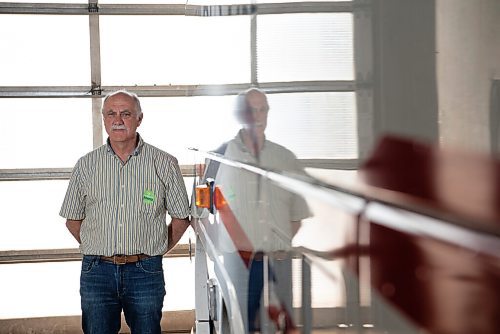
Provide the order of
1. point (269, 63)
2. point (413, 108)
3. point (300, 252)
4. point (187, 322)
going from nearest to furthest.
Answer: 1. point (413, 108)
2. point (300, 252)
3. point (269, 63)
4. point (187, 322)

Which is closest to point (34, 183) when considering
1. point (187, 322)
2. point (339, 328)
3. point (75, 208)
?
point (187, 322)

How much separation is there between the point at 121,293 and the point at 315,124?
162 inches

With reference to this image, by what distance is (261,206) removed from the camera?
175 cm

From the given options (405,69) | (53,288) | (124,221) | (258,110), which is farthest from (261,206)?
(53,288)

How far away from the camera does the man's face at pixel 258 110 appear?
5.70ft

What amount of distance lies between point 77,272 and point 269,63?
6996mm

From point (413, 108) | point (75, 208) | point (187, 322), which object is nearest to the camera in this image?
point (413, 108)

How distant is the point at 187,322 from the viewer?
307 inches

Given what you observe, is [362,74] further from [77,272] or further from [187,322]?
[77,272]

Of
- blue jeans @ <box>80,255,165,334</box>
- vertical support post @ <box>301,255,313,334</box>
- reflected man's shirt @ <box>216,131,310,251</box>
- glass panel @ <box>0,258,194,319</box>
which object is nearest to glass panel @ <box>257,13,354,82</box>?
reflected man's shirt @ <box>216,131,310,251</box>

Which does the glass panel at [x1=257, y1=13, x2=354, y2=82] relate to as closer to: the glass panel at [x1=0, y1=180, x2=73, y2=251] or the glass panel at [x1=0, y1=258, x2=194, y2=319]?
the glass panel at [x1=0, y1=258, x2=194, y2=319]

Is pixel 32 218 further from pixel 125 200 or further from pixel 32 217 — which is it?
pixel 125 200

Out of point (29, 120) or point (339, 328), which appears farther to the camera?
point (29, 120)

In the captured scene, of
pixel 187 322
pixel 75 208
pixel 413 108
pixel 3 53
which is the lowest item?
pixel 187 322
